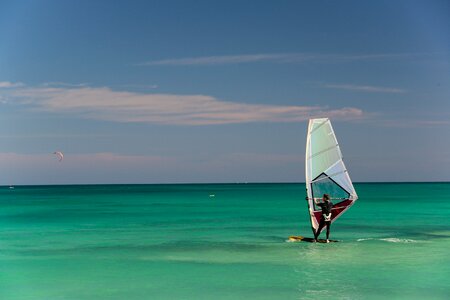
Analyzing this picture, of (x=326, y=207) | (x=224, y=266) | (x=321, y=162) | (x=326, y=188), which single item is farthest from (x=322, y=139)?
(x=224, y=266)

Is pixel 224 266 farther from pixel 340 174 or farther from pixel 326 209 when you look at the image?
pixel 340 174

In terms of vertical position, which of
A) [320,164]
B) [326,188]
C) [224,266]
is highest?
[320,164]

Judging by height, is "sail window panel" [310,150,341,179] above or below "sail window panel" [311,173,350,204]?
above

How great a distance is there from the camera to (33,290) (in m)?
13.9

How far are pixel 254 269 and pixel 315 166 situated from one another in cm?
664

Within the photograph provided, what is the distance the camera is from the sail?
71.6ft

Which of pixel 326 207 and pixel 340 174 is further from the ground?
pixel 340 174

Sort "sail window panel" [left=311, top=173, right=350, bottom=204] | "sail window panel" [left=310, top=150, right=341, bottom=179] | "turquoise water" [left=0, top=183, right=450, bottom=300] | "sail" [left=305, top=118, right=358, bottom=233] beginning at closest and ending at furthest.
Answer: "turquoise water" [left=0, top=183, right=450, bottom=300] → "sail" [left=305, top=118, right=358, bottom=233] → "sail window panel" [left=310, top=150, right=341, bottom=179] → "sail window panel" [left=311, top=173, right=350, bottom=204]

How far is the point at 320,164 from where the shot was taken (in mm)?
22000

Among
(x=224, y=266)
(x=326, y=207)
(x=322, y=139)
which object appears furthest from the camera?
(x=322, y=139)

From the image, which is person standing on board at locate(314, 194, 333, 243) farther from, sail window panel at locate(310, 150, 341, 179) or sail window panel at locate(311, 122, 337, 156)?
sail window panel at locate(311, 122, 337, 156)

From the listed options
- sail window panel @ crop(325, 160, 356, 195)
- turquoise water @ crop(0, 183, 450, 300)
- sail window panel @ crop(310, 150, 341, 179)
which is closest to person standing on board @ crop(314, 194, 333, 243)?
turquoise water @ crop(0, 183, 450, 300)

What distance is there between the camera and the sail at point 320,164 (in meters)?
21.8

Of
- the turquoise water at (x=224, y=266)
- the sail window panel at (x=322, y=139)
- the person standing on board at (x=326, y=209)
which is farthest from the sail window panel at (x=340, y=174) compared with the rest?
the turquoise water at (x=224, y=266)
